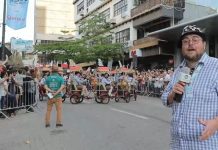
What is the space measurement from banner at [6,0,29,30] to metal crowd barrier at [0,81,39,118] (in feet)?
13.1

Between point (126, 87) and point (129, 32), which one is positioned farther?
point (129, 32)

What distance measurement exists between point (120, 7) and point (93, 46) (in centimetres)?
532

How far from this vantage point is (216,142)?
339 centimetres

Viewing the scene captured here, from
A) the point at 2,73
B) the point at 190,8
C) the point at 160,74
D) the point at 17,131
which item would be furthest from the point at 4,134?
the point at 190,8

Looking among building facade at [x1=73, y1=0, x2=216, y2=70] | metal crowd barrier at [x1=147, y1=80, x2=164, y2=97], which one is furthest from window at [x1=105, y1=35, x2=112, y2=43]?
metal crowd barrier at [x1=147, y1=80, x2=164, y2=97]

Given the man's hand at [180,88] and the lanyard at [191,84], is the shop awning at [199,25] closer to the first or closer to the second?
the lanyard at [191,84]

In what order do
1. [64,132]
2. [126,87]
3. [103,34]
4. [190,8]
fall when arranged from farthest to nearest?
[103,34] → [190,8] → [126,87] → [64,132]

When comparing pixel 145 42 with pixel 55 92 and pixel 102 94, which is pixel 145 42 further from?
pixel 55 92

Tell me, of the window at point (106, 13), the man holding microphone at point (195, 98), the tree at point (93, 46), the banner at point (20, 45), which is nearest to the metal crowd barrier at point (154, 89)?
the banner at point (20, 45)

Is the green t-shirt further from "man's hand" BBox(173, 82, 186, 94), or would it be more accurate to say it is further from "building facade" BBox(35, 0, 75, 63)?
"building facade" BBox(35, 0, 75, 63)

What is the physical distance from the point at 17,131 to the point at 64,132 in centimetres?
141

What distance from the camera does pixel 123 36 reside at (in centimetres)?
4434

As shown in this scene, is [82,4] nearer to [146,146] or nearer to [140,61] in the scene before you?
[140,61]

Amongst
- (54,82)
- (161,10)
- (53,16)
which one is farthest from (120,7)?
(53,16)
